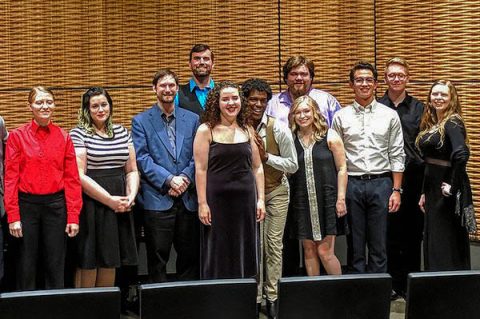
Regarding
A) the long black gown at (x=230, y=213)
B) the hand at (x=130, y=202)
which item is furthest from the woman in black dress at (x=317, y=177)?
the hand at (x=130, y=202)

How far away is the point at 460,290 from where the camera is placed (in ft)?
8.11

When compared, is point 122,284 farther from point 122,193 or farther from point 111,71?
point 111,71

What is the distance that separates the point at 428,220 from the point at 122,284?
184 cm

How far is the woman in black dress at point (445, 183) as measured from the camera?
4.27 meters

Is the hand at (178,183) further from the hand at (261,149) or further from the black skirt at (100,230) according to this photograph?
the hand at (261,149)

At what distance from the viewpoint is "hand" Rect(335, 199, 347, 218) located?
14.2ft

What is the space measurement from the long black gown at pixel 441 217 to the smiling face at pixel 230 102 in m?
1.15

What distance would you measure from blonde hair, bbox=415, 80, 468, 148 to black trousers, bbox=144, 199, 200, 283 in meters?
1.41

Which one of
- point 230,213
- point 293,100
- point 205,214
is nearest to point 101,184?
point 205,214

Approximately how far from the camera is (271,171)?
4277 mm

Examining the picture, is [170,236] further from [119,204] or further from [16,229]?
[16,229]

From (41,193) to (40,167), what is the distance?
131 millimetres

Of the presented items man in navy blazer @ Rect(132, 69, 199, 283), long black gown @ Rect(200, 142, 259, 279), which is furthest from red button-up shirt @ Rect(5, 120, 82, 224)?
long black gown @ Rect(200, 142, 259, 279)

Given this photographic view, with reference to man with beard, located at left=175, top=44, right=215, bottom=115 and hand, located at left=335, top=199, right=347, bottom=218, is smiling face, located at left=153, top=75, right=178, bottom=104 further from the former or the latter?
hand, located at left=335, top=199, right=347, bottom=218
